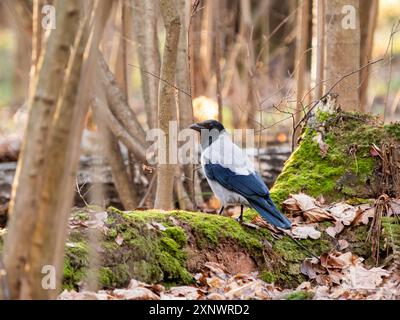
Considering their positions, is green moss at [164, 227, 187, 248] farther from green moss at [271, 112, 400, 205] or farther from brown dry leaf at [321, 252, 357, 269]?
green moss at [271, 112, 400, 205]

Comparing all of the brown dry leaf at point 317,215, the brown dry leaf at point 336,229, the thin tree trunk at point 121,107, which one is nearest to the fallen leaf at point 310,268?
the brown dry leaf at point 336,229

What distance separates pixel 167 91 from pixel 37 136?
277cm

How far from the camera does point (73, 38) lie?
3.19 meters

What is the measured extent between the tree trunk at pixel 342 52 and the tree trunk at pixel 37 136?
442 cm

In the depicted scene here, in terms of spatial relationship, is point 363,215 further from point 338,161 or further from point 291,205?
point 338,161

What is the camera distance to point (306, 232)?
5719 mm

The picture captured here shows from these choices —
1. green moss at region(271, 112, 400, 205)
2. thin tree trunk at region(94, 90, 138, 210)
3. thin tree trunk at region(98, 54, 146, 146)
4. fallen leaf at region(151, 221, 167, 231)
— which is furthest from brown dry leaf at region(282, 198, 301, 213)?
thin tree trunk at region(94, 90, 138, 210)

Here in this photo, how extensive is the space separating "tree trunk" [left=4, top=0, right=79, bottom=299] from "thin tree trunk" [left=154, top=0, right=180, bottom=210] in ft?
8.41

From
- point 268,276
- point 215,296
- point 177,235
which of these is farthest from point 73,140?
point 268,276

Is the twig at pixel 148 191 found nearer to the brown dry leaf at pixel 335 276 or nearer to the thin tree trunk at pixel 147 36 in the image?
the thin tree trunk at pixel 147 36

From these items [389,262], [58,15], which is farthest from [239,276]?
[58,15]

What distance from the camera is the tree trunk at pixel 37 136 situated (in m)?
3.14

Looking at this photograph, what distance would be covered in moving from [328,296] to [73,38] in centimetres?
238
